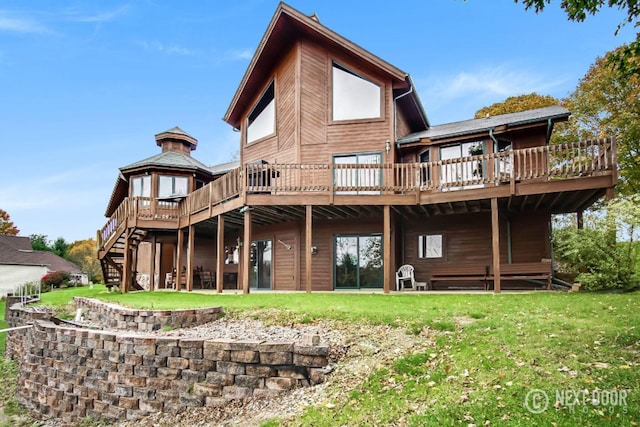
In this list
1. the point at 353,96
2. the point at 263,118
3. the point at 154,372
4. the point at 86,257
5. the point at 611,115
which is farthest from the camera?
the point at 86,257

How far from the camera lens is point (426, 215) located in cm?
1633

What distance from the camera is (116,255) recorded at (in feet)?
71.3

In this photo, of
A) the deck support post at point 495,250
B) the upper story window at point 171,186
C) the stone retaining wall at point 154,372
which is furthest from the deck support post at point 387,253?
the upper story window at point 171,186

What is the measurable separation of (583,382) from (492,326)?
7.23ft

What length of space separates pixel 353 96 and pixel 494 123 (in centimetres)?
517

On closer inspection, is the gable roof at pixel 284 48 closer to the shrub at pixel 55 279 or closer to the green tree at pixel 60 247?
the shrub at pixel 55 279

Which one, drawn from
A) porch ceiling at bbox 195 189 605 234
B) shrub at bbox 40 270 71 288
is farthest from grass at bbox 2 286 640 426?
shrub at bbox 40 270 71 288

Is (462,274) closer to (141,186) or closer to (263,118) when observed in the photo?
(263,118)

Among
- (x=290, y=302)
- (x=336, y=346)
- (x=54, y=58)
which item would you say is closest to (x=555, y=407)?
(x=336, y=346)

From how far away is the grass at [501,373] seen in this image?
14.6ft

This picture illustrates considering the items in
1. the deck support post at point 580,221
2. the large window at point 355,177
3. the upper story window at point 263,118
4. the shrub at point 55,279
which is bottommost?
the shrub at point 55,279

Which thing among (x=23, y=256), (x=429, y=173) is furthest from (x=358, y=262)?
(x=23, y=256)

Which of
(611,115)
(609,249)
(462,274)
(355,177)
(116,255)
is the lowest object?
(462,274)

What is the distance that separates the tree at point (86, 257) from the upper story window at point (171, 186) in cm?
2140
